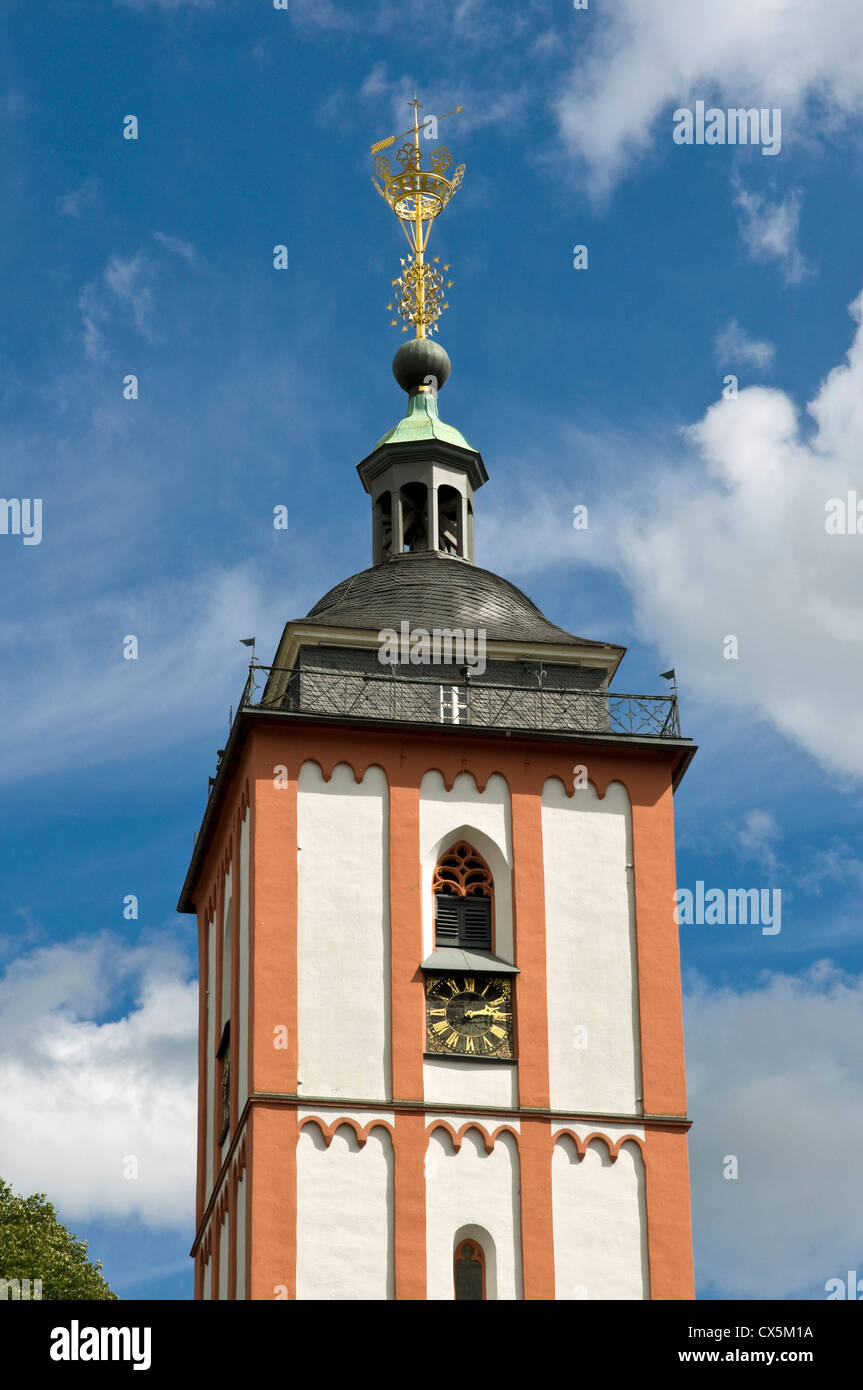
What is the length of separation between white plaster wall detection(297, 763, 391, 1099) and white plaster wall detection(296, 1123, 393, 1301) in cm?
75

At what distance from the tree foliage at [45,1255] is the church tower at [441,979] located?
5.20 m

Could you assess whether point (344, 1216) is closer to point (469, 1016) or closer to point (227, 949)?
point (469, 1016)

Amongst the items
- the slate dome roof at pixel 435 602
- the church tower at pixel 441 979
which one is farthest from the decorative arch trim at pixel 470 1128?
the slate dome roof at pixel 435 602

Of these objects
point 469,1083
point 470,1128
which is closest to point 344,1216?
point 470,1128

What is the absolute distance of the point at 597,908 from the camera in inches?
1593

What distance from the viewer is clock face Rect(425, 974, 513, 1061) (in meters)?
38.9

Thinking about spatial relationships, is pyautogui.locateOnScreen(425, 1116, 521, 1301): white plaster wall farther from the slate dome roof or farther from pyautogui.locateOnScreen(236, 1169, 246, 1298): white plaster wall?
the slate dome roof

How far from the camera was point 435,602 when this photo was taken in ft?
145

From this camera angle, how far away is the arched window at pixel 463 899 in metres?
40.0

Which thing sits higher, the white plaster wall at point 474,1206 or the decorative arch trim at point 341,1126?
the decorative arch trim at point 341,1126

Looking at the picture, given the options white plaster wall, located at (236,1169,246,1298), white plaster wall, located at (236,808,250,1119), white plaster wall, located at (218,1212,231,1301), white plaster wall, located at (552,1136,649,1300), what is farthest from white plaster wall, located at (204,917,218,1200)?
white plaster wall, located at (552,1136,649,1300)

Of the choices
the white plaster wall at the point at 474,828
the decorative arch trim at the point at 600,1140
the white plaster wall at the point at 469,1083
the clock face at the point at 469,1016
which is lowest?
the decorative arch trim at the point at 600,1140

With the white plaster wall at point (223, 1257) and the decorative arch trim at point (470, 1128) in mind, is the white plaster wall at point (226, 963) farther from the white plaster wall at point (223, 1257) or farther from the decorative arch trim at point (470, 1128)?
the decorative arch trim at point (470, 1128)

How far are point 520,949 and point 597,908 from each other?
1370 mm
